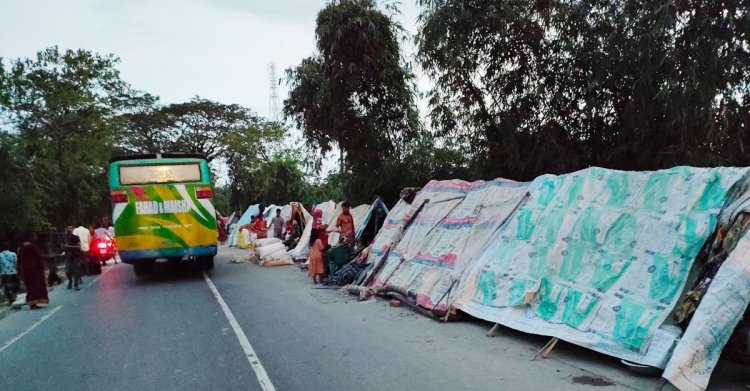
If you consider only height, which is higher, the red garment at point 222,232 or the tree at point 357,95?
the tree at point 357,95

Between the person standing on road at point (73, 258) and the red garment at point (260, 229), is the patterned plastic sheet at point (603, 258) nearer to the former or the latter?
the person standing on road at point (73, 258)

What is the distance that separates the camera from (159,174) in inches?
563

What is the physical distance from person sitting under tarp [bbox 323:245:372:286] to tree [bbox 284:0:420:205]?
5.24 m

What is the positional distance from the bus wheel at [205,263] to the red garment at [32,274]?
483 cm

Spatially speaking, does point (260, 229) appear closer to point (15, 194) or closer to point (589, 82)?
point (15, 194)

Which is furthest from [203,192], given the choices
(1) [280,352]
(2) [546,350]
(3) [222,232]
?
(3) [222,232]

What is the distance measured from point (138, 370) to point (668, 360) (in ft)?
17.5

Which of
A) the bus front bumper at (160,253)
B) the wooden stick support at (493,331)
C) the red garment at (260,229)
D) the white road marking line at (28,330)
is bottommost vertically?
the wooden stick support at (493,331)

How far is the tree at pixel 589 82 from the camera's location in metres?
9.36

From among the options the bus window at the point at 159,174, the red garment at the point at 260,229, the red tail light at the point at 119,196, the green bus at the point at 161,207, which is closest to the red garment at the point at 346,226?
the green bus at the point at 161,207

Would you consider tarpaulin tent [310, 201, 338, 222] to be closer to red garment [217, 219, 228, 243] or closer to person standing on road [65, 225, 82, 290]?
person standing on road [65, 225, 82, 290]

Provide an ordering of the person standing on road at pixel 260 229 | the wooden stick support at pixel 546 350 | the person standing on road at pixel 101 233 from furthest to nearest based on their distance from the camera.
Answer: the person standing on road at pixel 260 229, the person standing on road at pixel 101 233, the wooden stick support at pixel 546 350

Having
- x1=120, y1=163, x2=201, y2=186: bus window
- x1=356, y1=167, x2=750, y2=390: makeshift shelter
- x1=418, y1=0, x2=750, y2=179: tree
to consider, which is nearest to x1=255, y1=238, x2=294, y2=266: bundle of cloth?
x1=120, y1=163, x2=201, y2=186: bus window

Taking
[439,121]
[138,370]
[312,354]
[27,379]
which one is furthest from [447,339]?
[439,121]
